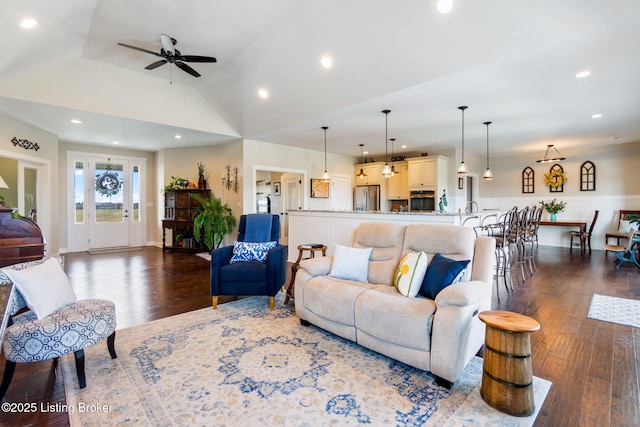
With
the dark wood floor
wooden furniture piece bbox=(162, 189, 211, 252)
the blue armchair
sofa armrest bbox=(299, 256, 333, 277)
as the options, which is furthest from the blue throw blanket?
wooden furniture piece bbox=(162, 189, 211, 252)

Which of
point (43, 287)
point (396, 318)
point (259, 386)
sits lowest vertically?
point (259, 386)

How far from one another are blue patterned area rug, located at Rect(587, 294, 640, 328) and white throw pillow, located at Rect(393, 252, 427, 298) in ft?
7.35

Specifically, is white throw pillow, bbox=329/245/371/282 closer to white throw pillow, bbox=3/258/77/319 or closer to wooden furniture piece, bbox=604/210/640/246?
white throw pillow, bbox=3/258/77/319

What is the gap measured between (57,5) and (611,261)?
9.66 metres

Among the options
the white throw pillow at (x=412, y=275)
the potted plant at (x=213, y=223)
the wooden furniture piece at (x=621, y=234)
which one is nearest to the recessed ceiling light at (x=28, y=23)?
the potted plant at (x=213, y=223)

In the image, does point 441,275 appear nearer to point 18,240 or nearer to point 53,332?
point 53,332

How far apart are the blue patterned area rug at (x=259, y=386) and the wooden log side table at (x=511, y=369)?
7 cm

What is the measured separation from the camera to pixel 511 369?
175cm

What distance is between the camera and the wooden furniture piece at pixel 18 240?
3.24 m

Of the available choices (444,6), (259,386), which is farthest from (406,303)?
(444,6)

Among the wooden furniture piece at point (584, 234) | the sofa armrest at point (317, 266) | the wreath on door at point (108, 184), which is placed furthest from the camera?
the wreath on door at point (108, 184)

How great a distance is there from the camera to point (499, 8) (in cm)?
258

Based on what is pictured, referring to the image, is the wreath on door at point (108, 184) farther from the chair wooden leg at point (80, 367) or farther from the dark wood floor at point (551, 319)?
the chair wooden leg at point (80, 367)

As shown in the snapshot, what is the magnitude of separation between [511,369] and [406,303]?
713 millimetres
